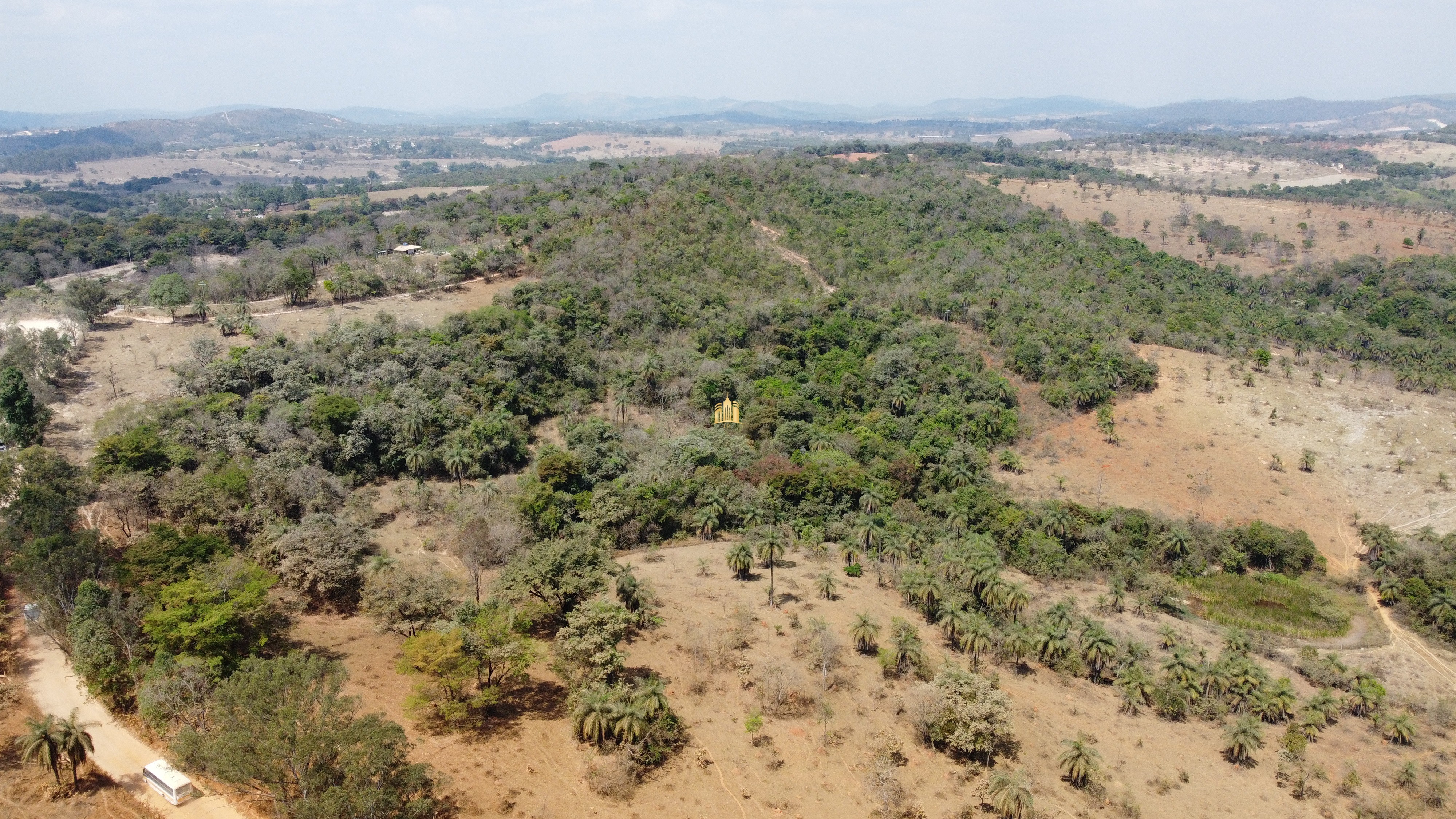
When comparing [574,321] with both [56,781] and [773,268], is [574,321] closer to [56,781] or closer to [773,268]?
[773,268]

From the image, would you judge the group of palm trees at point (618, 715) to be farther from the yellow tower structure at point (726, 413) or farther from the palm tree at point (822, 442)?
the yellow tower structure at point (726, 413)

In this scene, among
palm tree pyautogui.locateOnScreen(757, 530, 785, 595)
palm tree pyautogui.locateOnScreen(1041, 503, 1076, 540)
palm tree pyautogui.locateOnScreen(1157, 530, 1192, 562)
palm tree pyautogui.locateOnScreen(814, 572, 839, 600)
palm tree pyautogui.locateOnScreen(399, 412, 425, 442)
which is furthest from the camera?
palm tree pyautogui.locateOnScreen(399, 412, 425, 442)

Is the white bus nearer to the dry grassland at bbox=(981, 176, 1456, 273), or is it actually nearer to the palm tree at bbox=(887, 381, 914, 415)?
the palm tree at bbox=(887, 381, 914, 415)

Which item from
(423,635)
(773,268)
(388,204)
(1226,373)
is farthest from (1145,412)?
(388,204)

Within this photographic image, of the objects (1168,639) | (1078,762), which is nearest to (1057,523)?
(1168,639)

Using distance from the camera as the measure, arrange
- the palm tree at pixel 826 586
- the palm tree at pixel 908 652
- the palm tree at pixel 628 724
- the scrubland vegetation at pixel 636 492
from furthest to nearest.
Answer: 1. the palm tree at pixel 826 586
2. the palm tree at pixel 908 652
3. the scrubland vegetation at pixel 636 492
4. the palm tree at pixel 628 724

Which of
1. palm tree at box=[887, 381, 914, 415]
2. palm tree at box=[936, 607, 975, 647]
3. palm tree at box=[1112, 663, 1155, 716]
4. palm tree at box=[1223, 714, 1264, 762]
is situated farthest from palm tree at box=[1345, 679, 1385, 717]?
palm tree at box=[887, 381, 914, 415]

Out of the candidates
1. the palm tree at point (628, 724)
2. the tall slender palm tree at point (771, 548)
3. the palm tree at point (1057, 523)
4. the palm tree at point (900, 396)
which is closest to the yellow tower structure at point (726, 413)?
the palm tree at point (900, 396)
